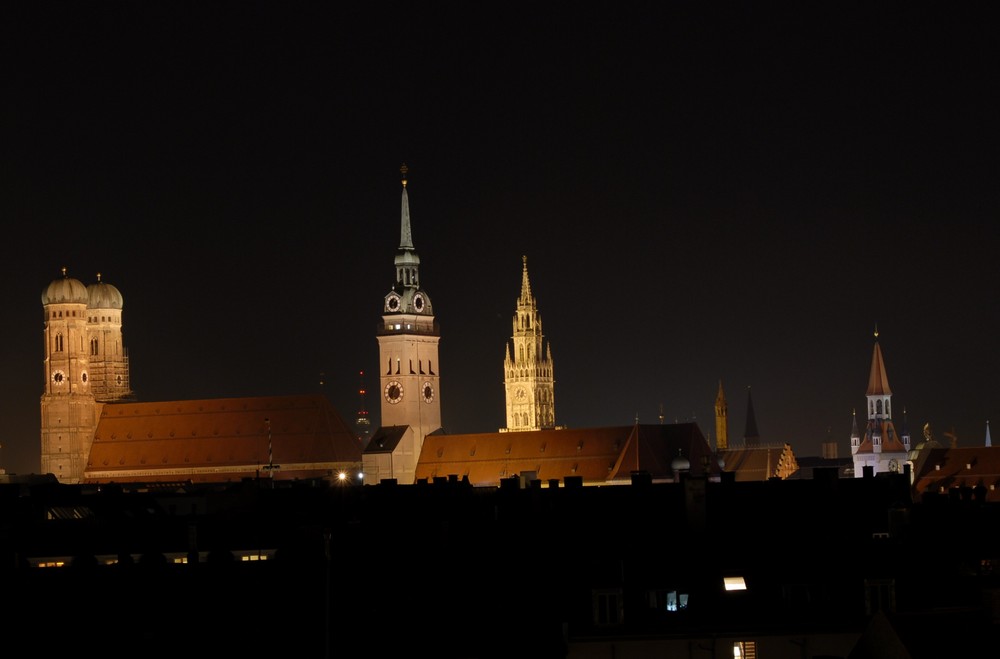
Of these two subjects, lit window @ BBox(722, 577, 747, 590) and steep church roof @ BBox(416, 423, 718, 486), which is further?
steep church roof @ BBox(416, 423, 718, 486)

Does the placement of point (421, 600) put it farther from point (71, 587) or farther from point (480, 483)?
point (480, 483)

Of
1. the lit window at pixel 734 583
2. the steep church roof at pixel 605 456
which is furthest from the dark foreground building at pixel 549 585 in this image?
the steep church roof at pixel 605 456

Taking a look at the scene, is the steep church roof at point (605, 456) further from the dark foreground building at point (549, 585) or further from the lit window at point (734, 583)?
the lit window at point (734, 583)

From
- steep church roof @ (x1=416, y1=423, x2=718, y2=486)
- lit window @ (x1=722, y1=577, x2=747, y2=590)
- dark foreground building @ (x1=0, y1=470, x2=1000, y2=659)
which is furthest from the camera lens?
steep church roof @ (x1=416, y1=423, x2=718, y2=486)

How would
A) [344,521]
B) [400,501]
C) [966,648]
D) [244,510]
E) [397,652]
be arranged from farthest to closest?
[244,510] → [400,501] → [344,521] → [397,652] → [966,648]

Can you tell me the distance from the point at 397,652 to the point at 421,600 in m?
2.48

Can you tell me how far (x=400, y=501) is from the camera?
248ft

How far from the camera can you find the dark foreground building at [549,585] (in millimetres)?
52375

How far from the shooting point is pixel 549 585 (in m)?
53.8

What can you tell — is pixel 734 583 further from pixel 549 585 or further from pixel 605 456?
pixel 605 456

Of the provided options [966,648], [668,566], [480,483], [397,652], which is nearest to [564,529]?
[668,566]

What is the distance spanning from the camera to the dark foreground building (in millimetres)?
52375

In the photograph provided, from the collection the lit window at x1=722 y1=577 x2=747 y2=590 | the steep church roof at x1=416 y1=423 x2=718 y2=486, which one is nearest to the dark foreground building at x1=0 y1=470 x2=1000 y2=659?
the lit window at x1=722 y1=577 x2=747 y2=590

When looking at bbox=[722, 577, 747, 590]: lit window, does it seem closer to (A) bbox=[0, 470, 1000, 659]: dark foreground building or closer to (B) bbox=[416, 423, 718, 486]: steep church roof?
(A) bbox=[0, 470, 1000, 659]: dark foreground building
